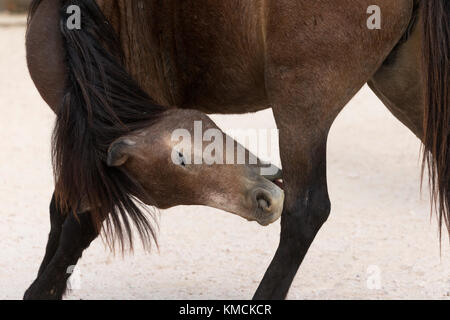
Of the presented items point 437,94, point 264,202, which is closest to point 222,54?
point 264,202

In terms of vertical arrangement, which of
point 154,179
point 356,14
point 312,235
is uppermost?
point 356,14

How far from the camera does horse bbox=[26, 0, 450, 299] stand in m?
2.62

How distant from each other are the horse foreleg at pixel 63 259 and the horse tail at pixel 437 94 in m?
1.32

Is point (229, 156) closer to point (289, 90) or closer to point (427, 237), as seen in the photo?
point (289, 90)

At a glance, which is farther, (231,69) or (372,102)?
(372,102)

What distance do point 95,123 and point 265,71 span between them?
1.94ft

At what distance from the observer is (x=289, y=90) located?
2.65 meters

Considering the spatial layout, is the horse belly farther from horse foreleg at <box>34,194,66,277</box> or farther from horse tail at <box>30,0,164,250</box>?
horse foreleg at <box>34,194,66,277</box>

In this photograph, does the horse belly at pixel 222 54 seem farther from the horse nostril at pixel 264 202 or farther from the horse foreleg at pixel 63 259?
the horse foreleg at pixel 63 259

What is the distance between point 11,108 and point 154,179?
4.94 m

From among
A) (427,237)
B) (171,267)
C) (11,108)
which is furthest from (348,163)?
(11,108)

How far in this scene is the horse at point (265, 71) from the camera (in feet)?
8.59

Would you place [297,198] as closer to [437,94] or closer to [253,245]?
[437,94]

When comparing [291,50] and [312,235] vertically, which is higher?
[291,50]
